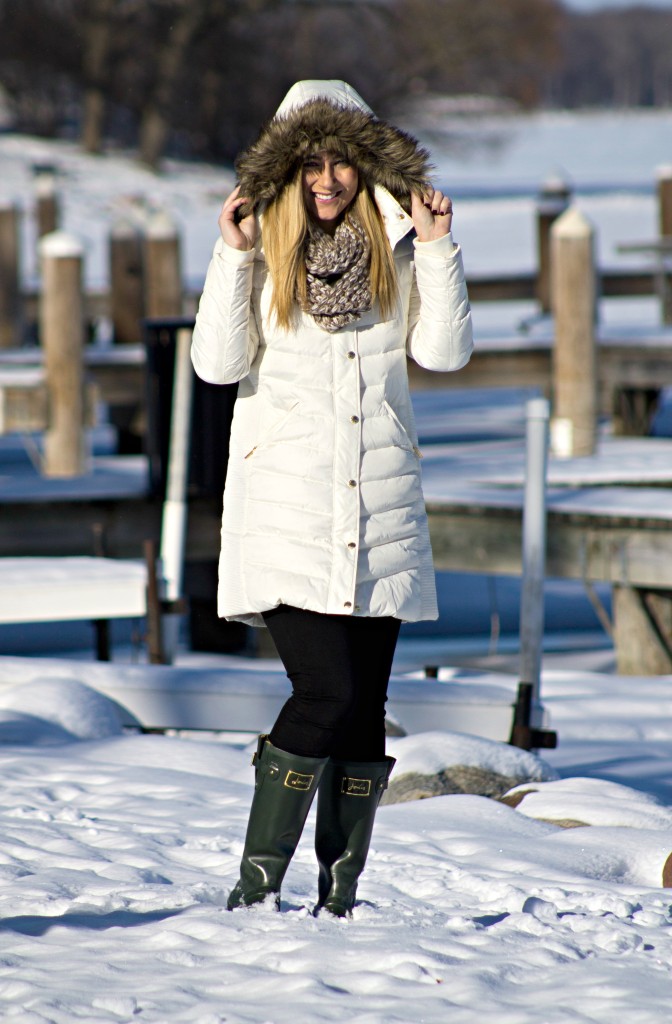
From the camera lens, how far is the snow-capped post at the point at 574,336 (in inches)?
306

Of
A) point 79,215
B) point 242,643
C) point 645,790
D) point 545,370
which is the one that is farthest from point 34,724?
point 79,215

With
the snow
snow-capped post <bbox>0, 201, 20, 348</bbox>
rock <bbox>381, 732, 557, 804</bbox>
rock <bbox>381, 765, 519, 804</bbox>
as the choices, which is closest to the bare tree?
snow-capped post <bbox>0, 201, 20, 348</bbox>

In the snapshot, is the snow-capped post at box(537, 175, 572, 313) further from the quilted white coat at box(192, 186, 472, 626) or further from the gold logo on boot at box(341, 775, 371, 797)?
the gold logo on boot at box(341, 775, 371, 797)

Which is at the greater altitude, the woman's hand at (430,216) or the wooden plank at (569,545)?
the woman's hand at (430,216)

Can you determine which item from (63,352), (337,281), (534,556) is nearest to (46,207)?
(63,352)

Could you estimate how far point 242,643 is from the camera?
311 inches

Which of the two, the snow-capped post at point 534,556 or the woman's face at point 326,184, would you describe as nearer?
the woman's face at point 326,184

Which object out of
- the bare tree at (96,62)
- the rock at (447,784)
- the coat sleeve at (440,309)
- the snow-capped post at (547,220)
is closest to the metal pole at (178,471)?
the rock at (447,784)

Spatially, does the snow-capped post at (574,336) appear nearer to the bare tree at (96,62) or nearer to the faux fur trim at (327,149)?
the faux fur trim at (327,149)

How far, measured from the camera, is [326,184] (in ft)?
9.34

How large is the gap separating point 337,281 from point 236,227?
22cm

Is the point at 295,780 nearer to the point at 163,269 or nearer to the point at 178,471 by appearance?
the point at 178,471

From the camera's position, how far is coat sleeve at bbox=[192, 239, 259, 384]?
2.79 meters

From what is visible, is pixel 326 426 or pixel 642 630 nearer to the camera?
pixel 326 426
